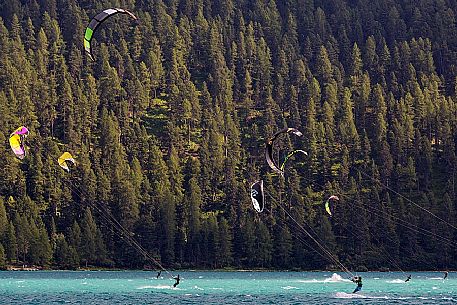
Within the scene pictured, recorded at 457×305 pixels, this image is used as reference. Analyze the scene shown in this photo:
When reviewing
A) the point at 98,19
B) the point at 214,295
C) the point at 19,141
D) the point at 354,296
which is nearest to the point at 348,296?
the point at 354,296

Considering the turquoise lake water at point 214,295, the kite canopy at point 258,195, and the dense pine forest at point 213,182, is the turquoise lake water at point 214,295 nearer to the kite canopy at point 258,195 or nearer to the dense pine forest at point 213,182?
the kite canopy at point 258,195

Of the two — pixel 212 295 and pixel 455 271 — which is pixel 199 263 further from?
pixel 212 295

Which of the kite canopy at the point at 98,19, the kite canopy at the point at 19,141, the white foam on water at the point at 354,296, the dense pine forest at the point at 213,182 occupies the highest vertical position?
the dense pine forest at the point at 213,182

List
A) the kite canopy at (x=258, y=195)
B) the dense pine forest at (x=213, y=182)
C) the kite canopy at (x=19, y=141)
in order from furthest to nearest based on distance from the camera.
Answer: the dense pine forest at (x=213, y=182) < the kite canopy at (x=258, y=195) < the kite canopy at (x=19, y=141)

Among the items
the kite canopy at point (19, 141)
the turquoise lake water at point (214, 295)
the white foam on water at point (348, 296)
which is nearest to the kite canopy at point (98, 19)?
the kite canopy at point (19, 141)

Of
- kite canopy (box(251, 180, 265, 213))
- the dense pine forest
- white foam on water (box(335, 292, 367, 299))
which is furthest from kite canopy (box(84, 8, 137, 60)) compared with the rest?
the dense pine forest

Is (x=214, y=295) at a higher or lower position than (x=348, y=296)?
higher

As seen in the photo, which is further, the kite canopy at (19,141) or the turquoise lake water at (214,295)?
the turquoise lake water at (214,295)

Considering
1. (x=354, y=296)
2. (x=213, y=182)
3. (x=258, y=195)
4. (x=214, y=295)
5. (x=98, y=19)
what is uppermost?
(x=213, y=182)

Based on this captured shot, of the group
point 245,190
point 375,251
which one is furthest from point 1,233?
point 375,251

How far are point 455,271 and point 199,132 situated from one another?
58101 mm

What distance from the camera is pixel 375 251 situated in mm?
157000

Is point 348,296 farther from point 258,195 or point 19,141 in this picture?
point 19,141

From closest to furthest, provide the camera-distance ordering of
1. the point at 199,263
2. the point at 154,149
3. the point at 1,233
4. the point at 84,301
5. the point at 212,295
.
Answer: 1. the point at 84,301
2. the point at 212,295
3. the point at 1,233
4. the point at 199,263
5. the point at 154,149
